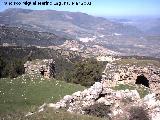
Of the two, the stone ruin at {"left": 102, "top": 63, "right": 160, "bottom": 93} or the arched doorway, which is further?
the arched doorway

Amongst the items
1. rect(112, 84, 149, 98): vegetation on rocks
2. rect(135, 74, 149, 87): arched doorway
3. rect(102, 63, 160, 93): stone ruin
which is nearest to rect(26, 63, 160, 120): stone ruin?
rect(112, 84, 149, 98): vegetation on rocks

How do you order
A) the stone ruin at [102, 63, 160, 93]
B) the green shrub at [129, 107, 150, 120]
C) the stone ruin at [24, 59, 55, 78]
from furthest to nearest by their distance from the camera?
the stone ruin at [24, 59, 55, 78] < the stone ruin at [102, 63, 160, 93] < the green shrub at [129, 107, 150, 120]

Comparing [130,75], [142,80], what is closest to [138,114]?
[130,75]

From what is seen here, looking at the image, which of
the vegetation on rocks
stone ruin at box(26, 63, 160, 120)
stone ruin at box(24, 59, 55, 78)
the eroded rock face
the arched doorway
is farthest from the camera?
stone ruin at box(24, 59, 55, 78)

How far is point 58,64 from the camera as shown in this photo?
153375 millimetres

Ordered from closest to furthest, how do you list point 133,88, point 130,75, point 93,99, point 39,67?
point 93,99
point 133,88
point 130,75
point 39,67

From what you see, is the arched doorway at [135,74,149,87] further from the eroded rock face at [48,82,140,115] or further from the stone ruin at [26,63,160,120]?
the eroded rock face at [48,82,140,115]

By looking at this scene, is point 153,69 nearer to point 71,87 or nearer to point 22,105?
point 71,87

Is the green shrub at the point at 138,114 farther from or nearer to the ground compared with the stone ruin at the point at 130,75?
farther from the ground

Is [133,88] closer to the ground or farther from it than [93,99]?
closer to the ground

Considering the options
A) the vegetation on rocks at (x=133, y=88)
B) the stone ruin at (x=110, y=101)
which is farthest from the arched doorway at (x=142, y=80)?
the stone ruin at (x=110, y=101)

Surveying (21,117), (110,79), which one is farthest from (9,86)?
(21,117)

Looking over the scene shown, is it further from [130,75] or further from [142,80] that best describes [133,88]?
[142,80]

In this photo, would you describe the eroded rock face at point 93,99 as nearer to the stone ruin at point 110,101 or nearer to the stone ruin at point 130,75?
the stone ruin at point 110,101
